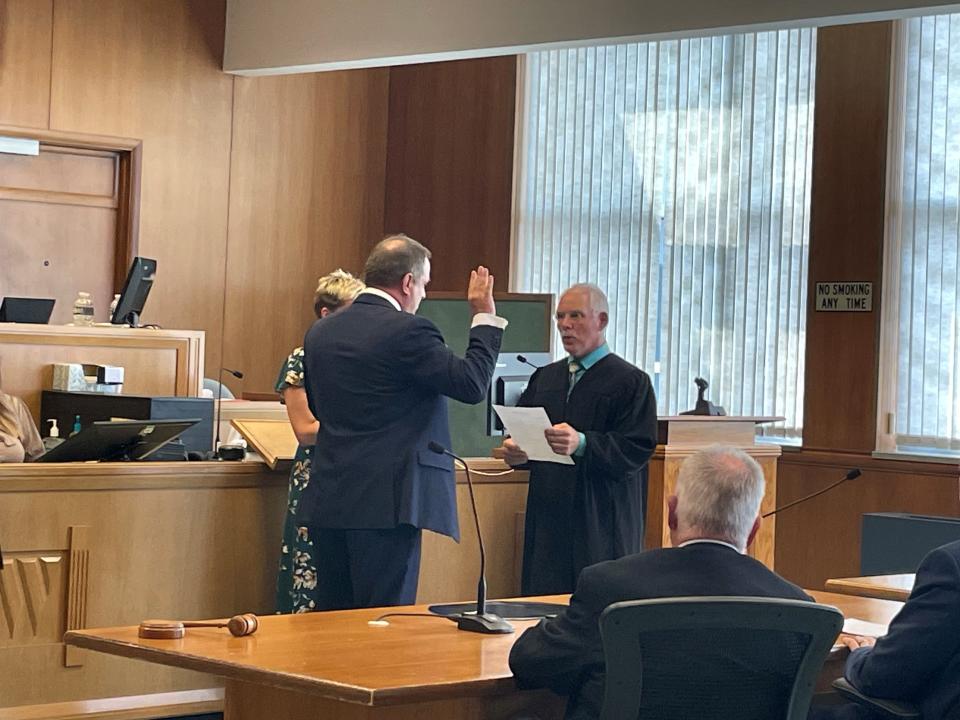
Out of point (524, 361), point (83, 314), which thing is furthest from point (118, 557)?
point (83, 314)

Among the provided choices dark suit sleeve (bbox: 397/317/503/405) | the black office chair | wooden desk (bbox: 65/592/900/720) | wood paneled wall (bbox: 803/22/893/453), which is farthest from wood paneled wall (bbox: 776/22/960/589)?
the black office chair

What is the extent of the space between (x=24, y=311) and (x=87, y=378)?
1.69ft

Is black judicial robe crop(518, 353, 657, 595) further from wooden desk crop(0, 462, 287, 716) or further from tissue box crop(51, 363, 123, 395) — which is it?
tissue box crop(51, 363, 123, 395)

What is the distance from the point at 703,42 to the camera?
9.20 m

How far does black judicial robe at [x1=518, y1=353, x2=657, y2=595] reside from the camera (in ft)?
16.4

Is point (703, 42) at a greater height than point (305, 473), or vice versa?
point (703, 42)

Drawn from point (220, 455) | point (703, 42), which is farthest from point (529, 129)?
point (220, 455)

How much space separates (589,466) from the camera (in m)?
5.01

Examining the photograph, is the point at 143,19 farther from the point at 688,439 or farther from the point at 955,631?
the point at 955,631

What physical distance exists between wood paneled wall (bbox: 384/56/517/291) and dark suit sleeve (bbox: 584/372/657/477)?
16.8ft

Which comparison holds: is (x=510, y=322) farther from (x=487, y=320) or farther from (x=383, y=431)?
(x=383, y=431)

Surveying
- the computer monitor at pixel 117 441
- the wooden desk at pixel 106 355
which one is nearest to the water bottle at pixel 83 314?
the wooden desk at pixel 106 355

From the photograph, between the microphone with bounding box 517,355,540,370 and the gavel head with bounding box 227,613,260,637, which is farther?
the microphone with bounding box 517,355,540,370

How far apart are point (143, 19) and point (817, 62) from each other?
412 cm
